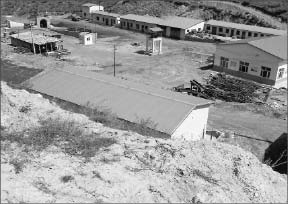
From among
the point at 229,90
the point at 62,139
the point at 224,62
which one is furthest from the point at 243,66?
the point at 62,139

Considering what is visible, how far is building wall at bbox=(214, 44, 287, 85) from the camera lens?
38.3 metres

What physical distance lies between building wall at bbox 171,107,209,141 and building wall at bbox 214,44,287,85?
17.8 m

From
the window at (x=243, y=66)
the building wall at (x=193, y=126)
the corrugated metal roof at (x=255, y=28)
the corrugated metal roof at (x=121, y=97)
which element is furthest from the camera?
the corrugated metal roof at (x=255, y=28)

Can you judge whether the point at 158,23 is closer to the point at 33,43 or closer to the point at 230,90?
the point at 33,43

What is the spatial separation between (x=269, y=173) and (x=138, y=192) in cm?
624

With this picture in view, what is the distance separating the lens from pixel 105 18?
70.9 metres

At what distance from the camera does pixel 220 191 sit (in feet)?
35.6

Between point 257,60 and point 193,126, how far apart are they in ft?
64.9

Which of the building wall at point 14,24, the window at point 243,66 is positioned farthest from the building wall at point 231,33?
the building wall at point 14,24

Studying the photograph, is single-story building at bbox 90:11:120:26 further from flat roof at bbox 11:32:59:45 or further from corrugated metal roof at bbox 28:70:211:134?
corrugated metal roof at bbox 28:70:211:134

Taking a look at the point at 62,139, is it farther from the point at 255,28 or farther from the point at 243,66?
the point at 255,28

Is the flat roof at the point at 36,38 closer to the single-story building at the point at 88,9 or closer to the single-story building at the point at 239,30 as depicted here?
the single-story building at the point at 88,9

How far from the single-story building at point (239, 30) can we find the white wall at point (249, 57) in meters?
16.5

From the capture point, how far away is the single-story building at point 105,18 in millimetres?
68875
